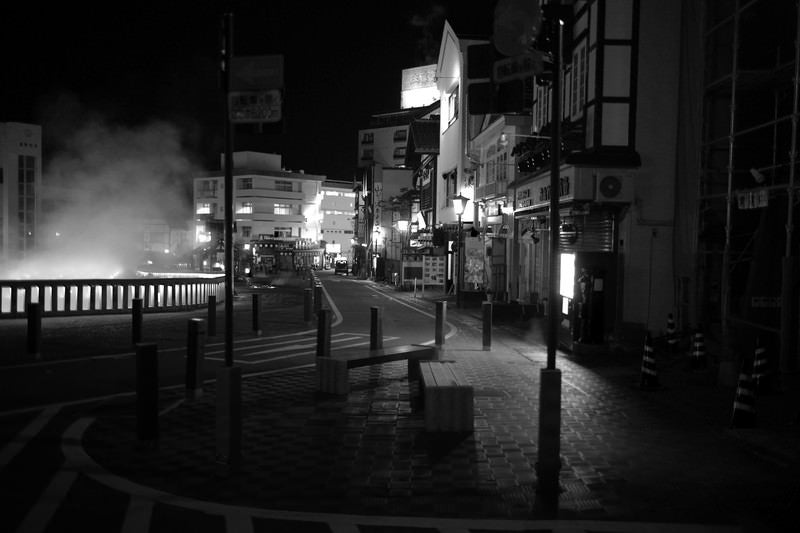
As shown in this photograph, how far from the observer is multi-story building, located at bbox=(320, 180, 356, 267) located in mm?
109000

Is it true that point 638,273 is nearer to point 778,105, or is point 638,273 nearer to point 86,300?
point 778,105

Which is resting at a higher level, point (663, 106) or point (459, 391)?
point (663, 106)

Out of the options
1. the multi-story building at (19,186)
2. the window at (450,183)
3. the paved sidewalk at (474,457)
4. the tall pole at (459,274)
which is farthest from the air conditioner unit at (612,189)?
the multi-story building at (19,186)

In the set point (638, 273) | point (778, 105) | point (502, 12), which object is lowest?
point (638, 273)

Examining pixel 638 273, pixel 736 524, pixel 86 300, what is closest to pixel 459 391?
pixel 736 524

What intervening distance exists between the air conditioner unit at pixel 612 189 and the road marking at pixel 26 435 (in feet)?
41.6

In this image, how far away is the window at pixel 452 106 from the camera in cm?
3866

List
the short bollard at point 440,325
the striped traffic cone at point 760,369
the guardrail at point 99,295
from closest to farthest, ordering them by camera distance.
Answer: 1. the striped traffic cone at point 760,369
2. the short bollard at point 440,325
3. the guardrail at point 99,295

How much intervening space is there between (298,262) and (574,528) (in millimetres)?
67516

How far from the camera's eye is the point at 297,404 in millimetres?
9125

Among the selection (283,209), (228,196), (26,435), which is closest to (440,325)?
(26,435)

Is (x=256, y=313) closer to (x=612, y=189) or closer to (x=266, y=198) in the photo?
(x=612, y=189)

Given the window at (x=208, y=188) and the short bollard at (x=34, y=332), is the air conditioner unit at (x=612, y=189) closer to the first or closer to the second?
the short bollard at (x=34, y=332)

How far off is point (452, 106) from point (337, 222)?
236 feet
